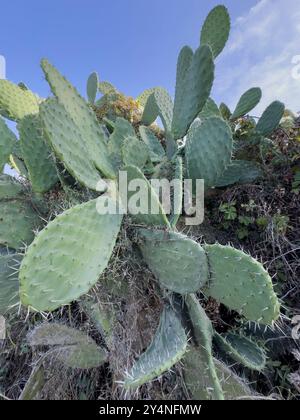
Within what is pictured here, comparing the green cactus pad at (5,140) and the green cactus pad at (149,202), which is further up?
the green cactus pad at (5,140)

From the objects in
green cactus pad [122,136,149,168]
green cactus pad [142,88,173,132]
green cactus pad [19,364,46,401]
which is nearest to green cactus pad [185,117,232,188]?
green cactus pad [122,136,149,168]

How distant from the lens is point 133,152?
155 centimetres

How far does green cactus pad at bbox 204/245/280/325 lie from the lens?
1.14 meters

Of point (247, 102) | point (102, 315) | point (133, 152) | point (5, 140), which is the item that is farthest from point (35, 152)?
point (247, 102)

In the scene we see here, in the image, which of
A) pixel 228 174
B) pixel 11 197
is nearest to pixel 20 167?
pixel 11 197

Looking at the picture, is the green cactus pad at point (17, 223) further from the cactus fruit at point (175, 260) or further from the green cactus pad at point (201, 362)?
the green cactus pad at point (201, 362)

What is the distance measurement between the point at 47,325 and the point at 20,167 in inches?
41.0

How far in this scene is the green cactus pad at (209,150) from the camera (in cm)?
166

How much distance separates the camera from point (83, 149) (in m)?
1.36

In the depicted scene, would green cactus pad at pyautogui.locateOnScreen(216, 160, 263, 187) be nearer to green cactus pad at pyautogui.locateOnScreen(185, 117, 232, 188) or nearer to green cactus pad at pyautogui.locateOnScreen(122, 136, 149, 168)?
green cactus pad at pyautogui.locateOnScreen(185, 117, 232, 188)

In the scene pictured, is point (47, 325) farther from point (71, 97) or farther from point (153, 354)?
→ point (71, 97)

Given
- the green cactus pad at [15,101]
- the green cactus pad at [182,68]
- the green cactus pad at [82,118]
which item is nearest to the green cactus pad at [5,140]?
the green cactus pad at [15,101]

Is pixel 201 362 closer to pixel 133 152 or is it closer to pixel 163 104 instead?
pixel 133 152

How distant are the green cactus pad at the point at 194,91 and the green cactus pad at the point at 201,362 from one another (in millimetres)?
959
